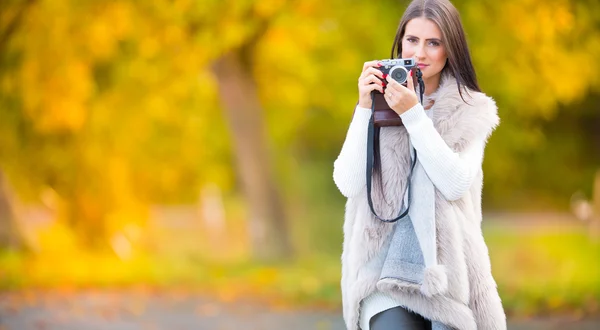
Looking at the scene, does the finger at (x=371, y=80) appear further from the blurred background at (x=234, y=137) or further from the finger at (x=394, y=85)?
the blurred background at (x=234, y=137)

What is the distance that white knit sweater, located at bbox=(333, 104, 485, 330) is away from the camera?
313cm

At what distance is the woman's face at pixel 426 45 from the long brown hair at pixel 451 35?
0.02 m

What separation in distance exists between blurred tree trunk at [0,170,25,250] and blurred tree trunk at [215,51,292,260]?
15.6 feet

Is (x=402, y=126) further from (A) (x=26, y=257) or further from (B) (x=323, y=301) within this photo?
(A) (x=26, y=257)

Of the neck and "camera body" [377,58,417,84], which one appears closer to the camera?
"camera body" [377,58,417,84]

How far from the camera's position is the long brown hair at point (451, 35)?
3281 mm

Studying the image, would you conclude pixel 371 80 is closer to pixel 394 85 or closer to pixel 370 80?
pixel 370 80

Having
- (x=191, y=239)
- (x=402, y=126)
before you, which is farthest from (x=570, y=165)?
(x=402, y=126)

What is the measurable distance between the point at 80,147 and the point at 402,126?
16.2 m

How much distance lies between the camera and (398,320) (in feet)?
10.4

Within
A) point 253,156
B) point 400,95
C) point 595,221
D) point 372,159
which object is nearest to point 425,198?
point 372,159

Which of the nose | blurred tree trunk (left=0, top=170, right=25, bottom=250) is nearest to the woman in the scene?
the nose

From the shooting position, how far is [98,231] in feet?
65.2

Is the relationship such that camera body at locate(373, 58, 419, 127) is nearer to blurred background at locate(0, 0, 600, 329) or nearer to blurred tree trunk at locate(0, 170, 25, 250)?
blurred background at locate(0, 0, 600, 329)
